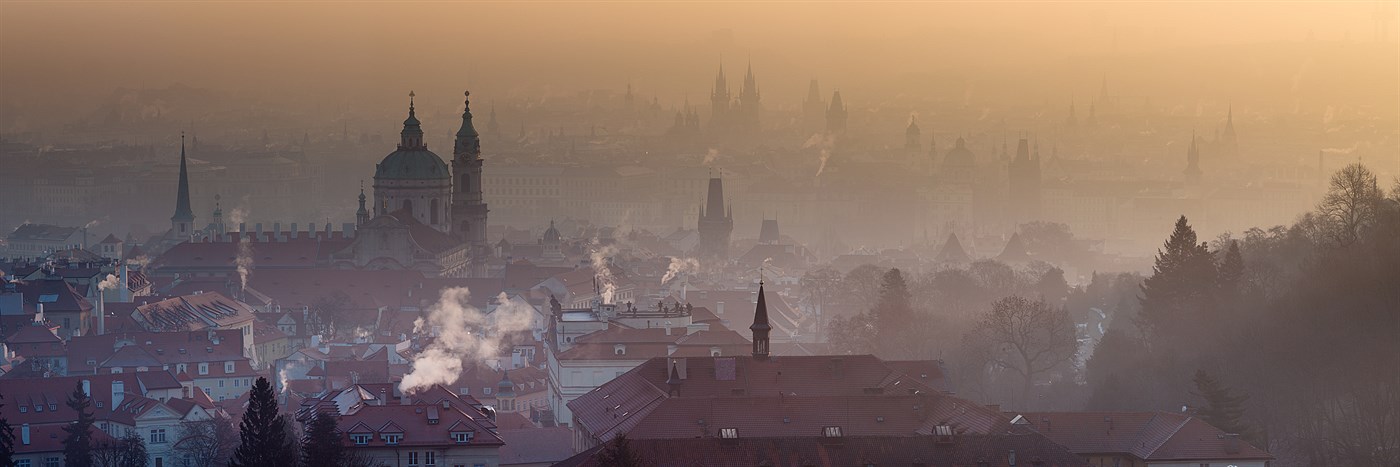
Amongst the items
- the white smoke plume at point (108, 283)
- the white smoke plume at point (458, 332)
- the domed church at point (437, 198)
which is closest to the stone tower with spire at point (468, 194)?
the domed church at point (437, 198)

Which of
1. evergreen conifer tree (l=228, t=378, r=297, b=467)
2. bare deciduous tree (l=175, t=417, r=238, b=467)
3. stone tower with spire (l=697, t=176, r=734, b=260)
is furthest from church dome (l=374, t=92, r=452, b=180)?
evergreen conifer tree (l=228, t=378, r=297, b=467)

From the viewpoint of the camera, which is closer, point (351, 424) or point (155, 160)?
point (351, 424)

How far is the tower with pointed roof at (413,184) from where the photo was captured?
410 feet

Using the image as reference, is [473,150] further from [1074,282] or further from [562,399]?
[562,399]

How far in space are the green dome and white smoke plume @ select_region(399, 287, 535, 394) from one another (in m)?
16.6

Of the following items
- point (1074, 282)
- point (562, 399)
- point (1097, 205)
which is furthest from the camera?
point (1097, 205)

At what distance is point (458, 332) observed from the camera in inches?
3546

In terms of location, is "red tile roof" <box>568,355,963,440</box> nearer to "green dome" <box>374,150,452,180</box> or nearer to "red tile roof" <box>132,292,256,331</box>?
"red tile roof" <box>132,292,256,331</box>

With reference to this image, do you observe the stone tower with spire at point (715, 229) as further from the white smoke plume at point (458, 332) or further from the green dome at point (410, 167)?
the white smoke plume at point (458, 332)

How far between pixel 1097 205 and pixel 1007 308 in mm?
120882

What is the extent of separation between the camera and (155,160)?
184 meters

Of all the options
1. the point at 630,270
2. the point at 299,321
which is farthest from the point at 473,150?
the point at 299,321

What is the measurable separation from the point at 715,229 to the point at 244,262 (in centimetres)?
4276

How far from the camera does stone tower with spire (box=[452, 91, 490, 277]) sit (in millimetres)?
125812
